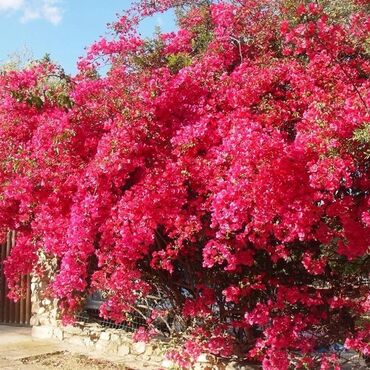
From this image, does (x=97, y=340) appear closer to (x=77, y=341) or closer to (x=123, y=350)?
(x=77, y=341)

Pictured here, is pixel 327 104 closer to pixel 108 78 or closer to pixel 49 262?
pixel 108 78

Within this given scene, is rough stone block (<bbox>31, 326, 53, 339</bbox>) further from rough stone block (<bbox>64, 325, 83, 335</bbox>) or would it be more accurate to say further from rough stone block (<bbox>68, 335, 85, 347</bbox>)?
rough stone block (<bbox>68, 335, 85, 347</bbox>)

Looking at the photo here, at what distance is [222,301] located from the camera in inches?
237

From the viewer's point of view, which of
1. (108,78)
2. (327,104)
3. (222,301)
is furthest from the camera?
(108,78)

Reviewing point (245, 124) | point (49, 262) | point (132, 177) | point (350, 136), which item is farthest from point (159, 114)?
point (49, 262)

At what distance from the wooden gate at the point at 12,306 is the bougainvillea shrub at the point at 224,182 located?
8.16 feet

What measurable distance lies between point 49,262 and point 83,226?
3.13 m

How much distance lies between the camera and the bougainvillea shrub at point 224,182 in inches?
179

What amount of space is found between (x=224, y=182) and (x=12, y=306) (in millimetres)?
5812

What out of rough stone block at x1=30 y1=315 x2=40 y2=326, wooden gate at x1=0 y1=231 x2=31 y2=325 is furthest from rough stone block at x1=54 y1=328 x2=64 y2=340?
wooden gate at x1=0 y1=231 x2=31 y2=325

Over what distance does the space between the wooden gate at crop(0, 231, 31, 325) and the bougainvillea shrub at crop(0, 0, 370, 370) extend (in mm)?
2486

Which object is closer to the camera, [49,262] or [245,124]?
[245,124]

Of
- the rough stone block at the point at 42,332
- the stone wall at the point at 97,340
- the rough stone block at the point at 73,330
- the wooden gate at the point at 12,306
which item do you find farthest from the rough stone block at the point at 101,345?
the wooden gate at the point at 12,306

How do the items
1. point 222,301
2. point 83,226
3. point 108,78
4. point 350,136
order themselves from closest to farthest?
point 350,136 < point 83,226 < point 222,301 < point 108,78
